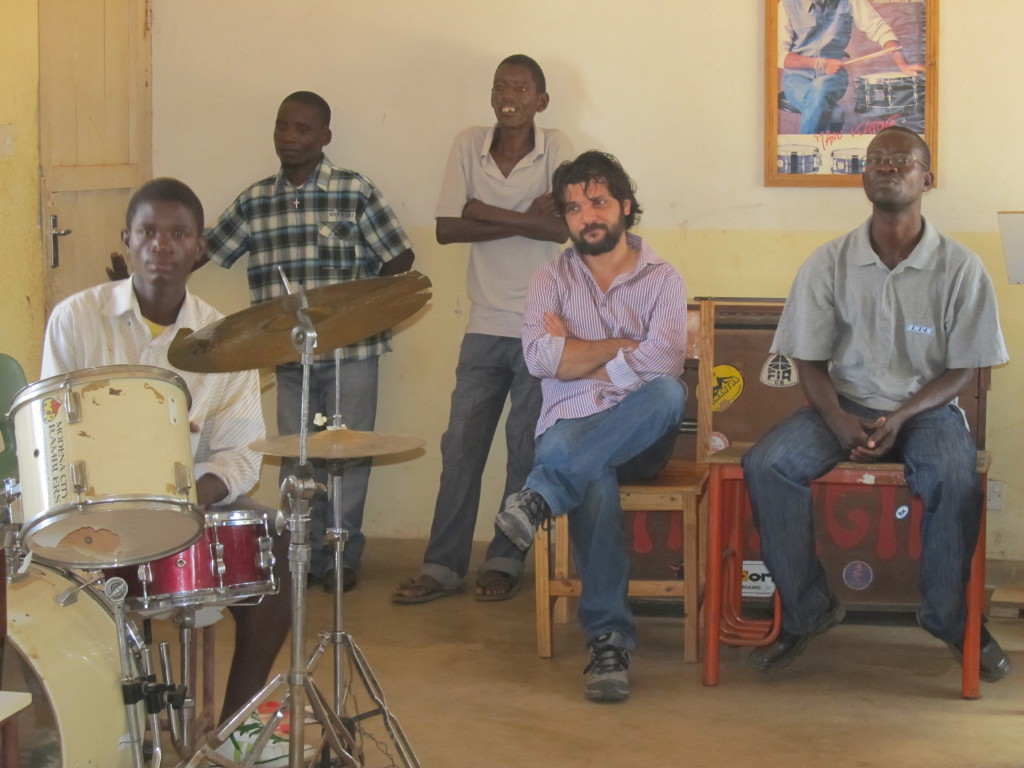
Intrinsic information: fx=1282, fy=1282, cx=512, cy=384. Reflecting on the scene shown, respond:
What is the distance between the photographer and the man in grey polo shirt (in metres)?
3.46

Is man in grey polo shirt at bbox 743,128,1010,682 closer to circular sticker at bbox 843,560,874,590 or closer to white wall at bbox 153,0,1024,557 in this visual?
circular sticker at bbox 843,560,874,590

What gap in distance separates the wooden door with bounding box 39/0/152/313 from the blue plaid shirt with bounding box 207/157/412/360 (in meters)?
0.56

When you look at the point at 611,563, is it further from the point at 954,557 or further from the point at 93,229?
the point at 93,229

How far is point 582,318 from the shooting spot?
3885mm

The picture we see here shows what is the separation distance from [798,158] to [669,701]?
225cm

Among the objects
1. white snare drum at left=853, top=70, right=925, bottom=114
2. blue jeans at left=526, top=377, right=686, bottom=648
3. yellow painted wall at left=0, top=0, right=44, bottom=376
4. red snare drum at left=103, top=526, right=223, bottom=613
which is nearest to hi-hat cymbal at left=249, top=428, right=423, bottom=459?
red snare drum at left=103, top=526, right=223, bottom=613

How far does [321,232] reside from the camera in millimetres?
4805

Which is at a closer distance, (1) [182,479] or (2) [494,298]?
(1) [182,479]

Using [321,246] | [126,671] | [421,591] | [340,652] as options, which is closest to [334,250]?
[321,246]

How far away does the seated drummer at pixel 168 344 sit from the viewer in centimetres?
293

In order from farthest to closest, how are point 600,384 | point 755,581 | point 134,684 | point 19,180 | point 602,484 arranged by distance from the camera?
point 19,180 → point 755,581 → point 600,384 → point 602,484 → point 134,684

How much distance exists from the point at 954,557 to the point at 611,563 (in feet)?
3.02

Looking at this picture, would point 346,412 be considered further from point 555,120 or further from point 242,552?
point 242,552

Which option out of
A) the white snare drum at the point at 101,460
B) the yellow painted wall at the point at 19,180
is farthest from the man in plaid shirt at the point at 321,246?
the white snare drum at the point at 101,460
